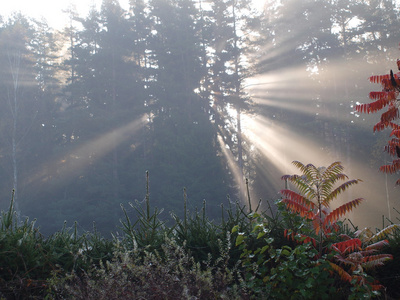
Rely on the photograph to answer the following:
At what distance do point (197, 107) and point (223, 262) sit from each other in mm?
33503

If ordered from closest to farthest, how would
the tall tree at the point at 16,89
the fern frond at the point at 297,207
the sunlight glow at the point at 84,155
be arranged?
the fern frond at the point at 297,207, the sunlight glow at the point at 84,155, the tall tree at the point at 16,89

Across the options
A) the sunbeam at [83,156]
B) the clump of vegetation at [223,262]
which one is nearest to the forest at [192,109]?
the sunbeam at [83,156]

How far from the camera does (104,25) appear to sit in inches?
1647

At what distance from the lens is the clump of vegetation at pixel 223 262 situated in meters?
3.20

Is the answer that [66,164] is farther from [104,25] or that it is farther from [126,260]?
[126,260]

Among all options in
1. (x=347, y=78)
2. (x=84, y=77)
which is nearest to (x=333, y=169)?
(x=347, y=78)

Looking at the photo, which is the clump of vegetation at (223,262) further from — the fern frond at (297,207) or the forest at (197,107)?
the forest at (197,107)

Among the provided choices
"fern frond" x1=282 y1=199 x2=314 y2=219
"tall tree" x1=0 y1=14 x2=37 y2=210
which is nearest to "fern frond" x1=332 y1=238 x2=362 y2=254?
"fern frond" x1=282 y1=199 x2=314 y2=219

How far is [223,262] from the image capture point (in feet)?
14.1

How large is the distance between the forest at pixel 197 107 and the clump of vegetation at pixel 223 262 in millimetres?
28025

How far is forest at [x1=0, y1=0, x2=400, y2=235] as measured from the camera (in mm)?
34406

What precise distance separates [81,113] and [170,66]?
10063mm

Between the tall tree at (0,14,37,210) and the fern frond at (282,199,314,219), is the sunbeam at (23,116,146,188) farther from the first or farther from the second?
the fern frond at (282,199,314,219)

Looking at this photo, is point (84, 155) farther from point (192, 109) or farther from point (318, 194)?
point (318, 194)
